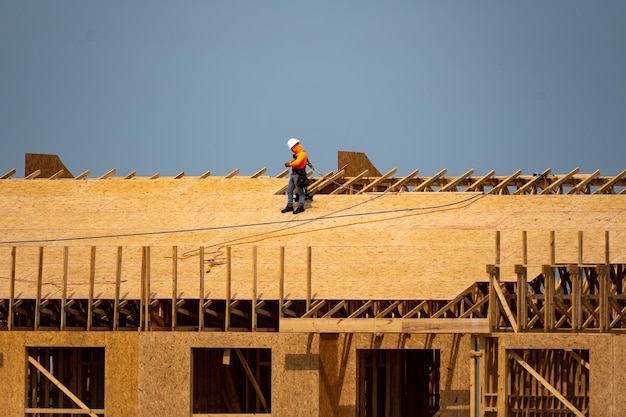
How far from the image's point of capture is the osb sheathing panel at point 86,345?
89.1 ft

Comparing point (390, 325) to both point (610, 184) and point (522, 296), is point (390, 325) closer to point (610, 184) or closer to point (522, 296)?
point (522, 296)

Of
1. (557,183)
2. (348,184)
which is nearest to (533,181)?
(557,183)

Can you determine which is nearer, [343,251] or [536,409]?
[536,409]

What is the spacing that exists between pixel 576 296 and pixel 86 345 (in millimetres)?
9506

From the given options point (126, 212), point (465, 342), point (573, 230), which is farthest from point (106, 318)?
point (573, 230)

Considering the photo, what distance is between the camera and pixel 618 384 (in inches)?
991

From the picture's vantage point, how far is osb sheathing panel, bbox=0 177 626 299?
27984 millimetres

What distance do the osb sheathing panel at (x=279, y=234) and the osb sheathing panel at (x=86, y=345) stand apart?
42.3 inches

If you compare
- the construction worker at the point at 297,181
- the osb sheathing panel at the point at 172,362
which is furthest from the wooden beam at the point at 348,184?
the osb sheathing panel at the point at 172,362

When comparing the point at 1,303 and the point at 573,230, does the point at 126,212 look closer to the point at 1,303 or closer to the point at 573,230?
the point at 1,303

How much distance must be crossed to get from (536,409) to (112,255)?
969cm

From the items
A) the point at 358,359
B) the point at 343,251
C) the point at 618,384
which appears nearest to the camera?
the point at 618,384

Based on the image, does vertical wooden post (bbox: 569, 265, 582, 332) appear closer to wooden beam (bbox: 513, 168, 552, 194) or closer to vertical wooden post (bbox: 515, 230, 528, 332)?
vertical wooden post (bbox: 515, 230, 528, 332)

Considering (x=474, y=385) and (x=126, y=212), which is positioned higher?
(x=126, y=212)
